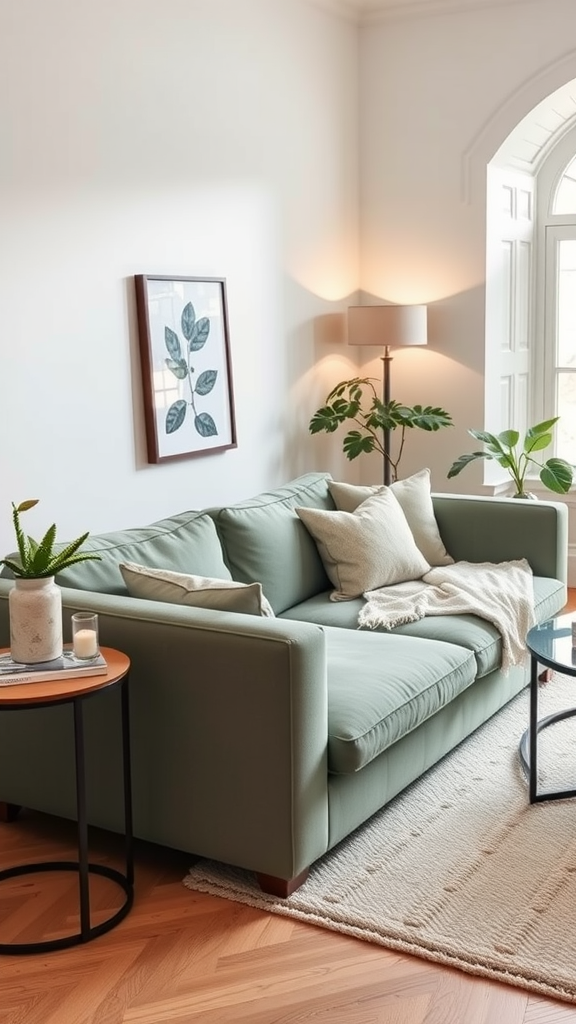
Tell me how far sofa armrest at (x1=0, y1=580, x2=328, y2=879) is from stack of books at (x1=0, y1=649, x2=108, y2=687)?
21cm

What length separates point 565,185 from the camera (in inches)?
241

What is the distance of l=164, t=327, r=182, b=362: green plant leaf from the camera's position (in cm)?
448

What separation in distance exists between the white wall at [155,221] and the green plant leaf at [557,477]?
3.76 ft

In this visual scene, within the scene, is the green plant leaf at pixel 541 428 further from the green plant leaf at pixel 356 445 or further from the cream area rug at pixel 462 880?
the cream area rug at pixel 462 880

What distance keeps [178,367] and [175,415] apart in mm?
195

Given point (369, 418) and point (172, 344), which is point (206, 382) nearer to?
point (172, 344)

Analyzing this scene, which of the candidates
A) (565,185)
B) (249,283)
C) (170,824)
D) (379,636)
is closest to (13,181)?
(249,283)

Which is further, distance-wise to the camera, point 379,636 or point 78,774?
point 379,636

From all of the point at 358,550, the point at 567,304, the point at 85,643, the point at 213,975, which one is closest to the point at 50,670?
the point at 85,643

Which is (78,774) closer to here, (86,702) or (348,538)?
(86,702)

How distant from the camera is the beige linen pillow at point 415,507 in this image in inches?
173

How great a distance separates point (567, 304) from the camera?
621 cm

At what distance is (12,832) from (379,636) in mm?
1269

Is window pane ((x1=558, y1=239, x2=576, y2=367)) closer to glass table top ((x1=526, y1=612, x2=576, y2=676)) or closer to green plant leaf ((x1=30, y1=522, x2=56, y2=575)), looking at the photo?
glass table top ((x1=526, y1=612, x2=576, y2=676))
